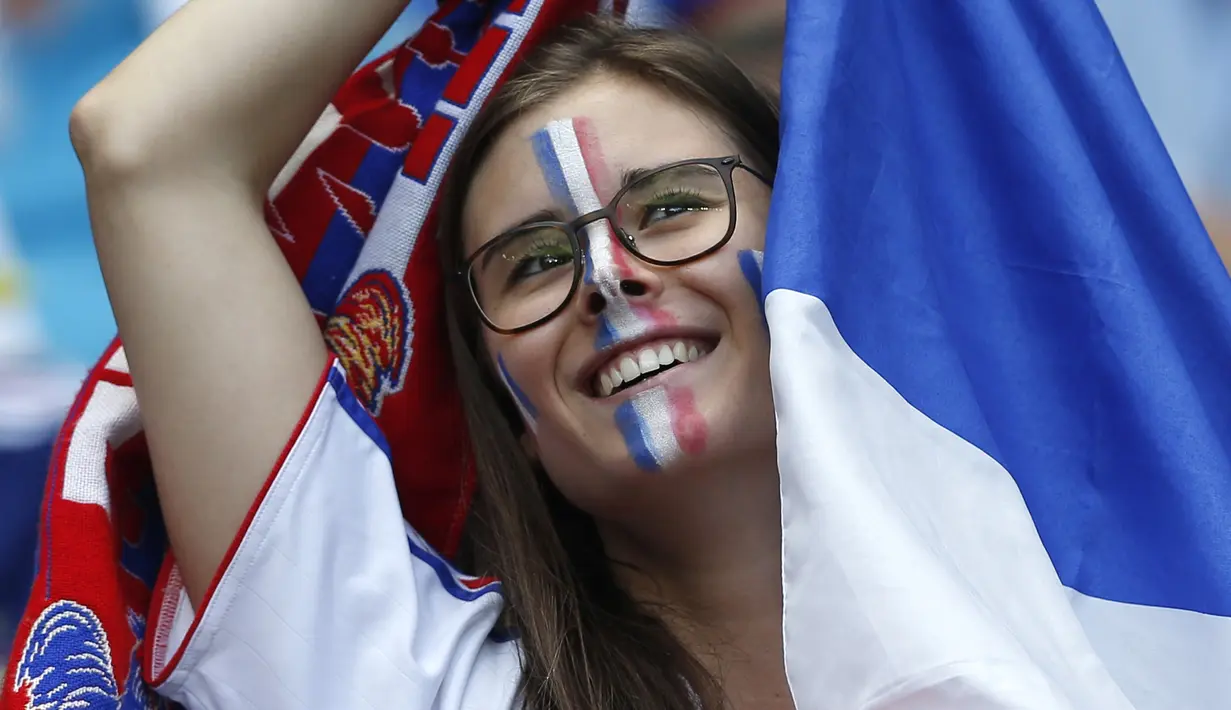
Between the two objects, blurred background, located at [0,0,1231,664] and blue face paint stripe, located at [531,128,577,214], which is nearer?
blue face paint stripe, located at [531,128,577,214]

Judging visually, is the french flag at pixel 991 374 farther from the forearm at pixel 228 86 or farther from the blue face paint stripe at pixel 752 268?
the forearm at pixel 228 86

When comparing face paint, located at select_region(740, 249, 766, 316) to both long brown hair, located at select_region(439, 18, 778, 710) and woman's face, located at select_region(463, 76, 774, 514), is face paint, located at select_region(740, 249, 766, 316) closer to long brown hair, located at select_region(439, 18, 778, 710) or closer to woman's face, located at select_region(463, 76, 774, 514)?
woman's face, located at select_region(463, 76, 774, 514)

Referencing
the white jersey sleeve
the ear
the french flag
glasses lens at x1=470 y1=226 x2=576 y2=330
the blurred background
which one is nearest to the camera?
the french flag

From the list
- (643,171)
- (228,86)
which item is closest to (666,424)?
(643,171)

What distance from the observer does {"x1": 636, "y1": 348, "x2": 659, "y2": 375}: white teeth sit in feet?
3.67

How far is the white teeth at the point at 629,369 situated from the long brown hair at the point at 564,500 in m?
0.25

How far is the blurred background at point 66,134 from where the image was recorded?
1716mm

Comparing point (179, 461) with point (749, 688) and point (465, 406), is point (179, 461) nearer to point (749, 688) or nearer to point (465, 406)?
point (465, 406)

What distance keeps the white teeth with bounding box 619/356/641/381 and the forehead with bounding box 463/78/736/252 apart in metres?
0.17

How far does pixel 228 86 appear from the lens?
1.15m

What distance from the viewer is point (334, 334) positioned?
1.31 m

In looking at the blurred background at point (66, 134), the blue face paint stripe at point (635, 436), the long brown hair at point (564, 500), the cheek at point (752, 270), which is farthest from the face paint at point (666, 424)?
the blurred background at point (66, 134)

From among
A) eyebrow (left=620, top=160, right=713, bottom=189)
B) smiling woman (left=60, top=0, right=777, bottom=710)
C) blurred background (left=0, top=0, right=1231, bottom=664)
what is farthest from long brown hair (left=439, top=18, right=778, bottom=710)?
blurred background (left=0, top=0, right=1231, bottom=664)

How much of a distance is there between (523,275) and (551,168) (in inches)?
4.5
